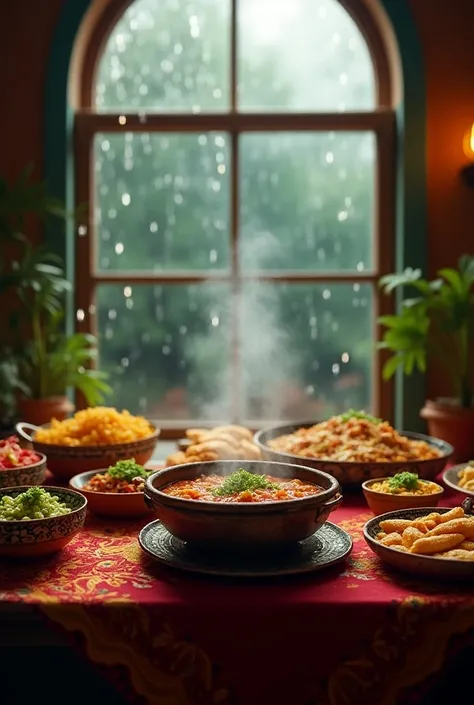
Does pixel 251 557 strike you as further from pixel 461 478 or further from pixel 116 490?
pixel 461 478

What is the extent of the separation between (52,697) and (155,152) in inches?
126

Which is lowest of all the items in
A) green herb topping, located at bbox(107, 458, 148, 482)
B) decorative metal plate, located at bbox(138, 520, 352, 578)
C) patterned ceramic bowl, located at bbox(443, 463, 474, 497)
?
decorative metal plate, located at bbox(138, 520, 352, 578)

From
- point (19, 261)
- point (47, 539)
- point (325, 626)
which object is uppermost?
point (19, 261)

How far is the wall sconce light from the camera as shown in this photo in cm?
402

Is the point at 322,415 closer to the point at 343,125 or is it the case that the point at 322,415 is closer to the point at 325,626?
the point at 343,125

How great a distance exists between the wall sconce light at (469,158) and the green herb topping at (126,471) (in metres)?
2.80

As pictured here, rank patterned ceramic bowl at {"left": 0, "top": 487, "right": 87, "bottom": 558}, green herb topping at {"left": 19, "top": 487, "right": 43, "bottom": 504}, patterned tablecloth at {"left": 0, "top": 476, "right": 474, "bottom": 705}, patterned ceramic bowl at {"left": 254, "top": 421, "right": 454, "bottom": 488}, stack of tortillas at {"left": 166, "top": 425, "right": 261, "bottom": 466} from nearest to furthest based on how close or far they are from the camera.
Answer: patterned tablecloth at {"left": 0, "top": 476, "right": 474, "bottom": 705} < patterned ceramic bowl at {"left": 0, "top": 487, "right": 87, "bottom": 558} < green herb topping at {"left": 19, "top": 487, "right": 43, "bottom": 504} < patterned ceramic bowl at {"left": 254, "top": 421, "right": 454, "bottom": 488} < stack of tortillas at {"left": 166, "top": 425, "right": 261, "bottom": 466}

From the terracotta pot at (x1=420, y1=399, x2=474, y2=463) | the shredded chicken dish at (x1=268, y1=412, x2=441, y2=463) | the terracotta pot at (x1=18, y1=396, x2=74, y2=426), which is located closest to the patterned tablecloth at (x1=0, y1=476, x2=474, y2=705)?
the shredded chicken dish at (x1=268, y1=412, x2=441, y2=463)

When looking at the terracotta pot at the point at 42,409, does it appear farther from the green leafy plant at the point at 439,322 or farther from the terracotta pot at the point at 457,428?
the terracotta pot at the point at 457,428

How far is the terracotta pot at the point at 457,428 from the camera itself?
342 cm

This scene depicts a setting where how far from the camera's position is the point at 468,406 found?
11.7 feet

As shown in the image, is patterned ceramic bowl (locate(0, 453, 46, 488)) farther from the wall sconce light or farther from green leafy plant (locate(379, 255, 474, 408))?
the wall sconce light

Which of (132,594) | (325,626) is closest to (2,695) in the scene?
(132,594)

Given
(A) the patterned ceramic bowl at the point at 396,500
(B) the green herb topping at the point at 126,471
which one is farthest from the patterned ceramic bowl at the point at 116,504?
(A) the patterned ceramic bowl at the point at 396,500
